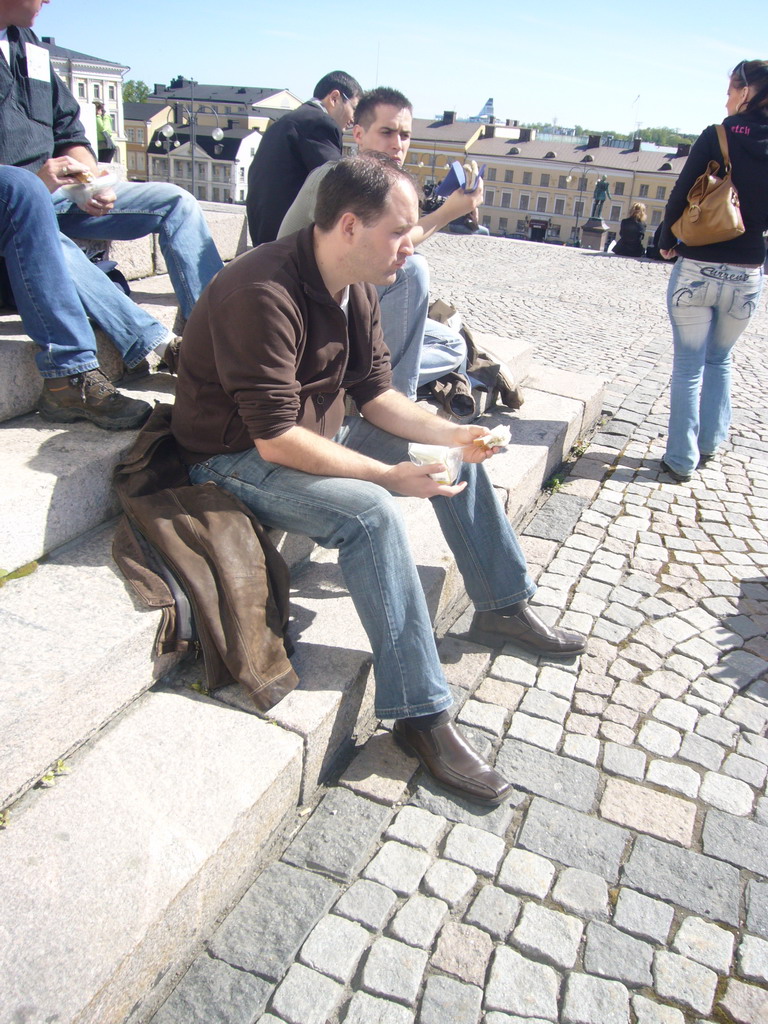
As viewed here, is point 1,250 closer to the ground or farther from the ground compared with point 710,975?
farther from the ground

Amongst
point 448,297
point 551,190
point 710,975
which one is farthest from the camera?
point 551,190

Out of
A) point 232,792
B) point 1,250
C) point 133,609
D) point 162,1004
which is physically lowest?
point 162,1004

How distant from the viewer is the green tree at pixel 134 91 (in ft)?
306

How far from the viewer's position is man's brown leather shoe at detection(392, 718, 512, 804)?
7.90 ft

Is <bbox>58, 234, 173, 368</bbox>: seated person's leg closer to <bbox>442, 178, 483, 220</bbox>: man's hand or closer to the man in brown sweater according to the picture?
the man in brown sweater

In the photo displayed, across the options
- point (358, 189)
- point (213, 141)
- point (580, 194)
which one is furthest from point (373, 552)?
point (580, 194)

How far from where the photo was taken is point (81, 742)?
6.93 ft

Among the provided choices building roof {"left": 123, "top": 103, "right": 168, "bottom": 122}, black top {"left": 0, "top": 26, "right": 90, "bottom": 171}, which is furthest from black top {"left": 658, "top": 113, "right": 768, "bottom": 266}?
building roof {"left": 123, "top": 103, "right": 168, "bottom": 122}

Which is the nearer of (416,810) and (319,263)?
(416,810)

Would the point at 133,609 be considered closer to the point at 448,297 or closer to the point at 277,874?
the point at 277,874

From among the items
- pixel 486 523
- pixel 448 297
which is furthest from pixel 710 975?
pixel 448 297

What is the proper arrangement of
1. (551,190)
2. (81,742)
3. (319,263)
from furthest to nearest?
(551,190) → (319,263) → (81,742)

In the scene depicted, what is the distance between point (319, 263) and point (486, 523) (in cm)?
108

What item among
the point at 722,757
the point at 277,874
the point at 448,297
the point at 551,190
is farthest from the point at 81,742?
the point at 551,190
